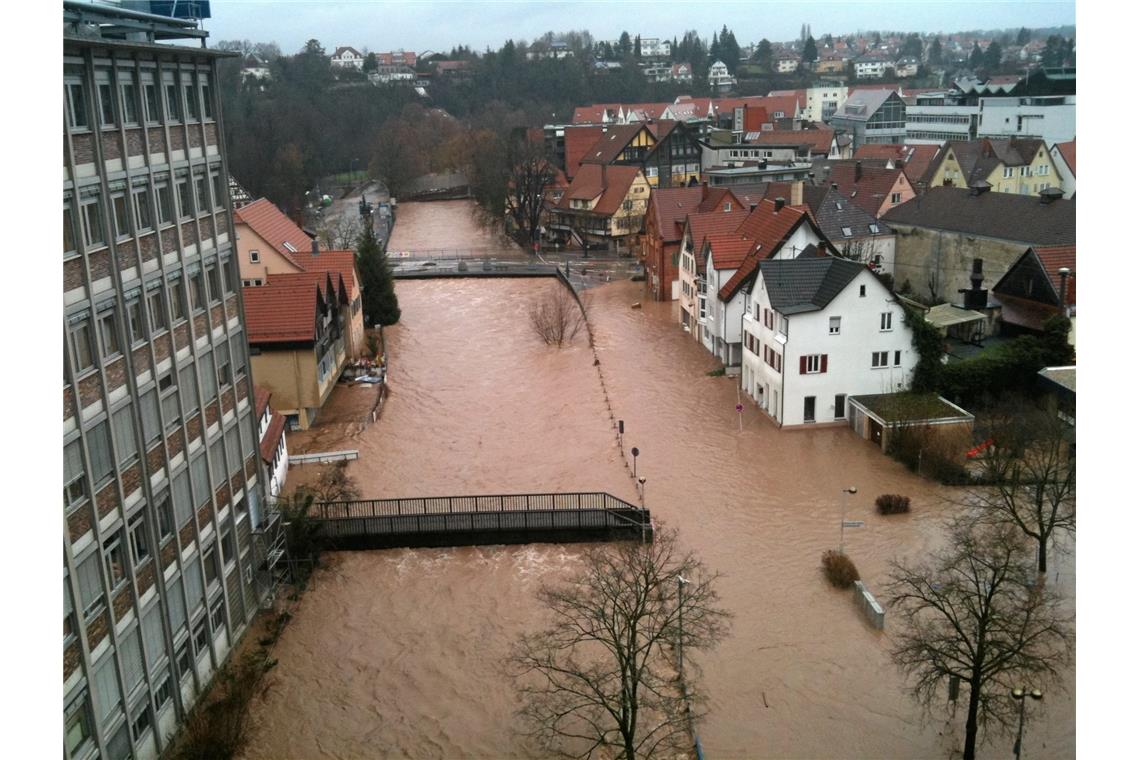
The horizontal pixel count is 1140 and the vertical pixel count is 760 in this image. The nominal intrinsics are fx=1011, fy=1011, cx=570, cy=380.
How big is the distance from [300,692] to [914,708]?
35.2 feet

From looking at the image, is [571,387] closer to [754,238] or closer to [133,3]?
[754,238]

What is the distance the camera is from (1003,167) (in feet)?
212

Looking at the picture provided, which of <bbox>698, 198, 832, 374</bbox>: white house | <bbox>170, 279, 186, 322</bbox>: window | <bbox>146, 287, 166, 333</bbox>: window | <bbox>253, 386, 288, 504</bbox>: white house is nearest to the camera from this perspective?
<bbox>146, 287, 166, 333</bbox>: window

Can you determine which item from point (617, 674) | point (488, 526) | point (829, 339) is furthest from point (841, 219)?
point (617, 674)

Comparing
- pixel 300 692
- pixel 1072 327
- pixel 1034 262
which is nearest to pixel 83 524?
pixel 300 692

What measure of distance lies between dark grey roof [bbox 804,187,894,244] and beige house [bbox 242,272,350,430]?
23.0 metres

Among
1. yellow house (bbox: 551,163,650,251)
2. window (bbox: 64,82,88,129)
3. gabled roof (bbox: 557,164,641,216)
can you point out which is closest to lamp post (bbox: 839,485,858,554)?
window (bbox: 64,82,88,129)

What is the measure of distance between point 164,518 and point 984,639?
13001 millimetres

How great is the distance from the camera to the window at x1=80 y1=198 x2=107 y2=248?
14.0 meters

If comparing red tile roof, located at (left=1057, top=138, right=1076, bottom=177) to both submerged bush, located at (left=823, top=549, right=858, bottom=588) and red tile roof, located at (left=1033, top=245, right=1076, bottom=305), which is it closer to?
red tile roof, located at (left=1033, top=245, right=1076, bottom=305)

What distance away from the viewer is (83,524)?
45.1ft

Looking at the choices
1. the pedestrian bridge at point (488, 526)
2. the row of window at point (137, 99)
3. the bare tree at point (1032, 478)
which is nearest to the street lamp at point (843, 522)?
the bare tree at point (1032, 478)

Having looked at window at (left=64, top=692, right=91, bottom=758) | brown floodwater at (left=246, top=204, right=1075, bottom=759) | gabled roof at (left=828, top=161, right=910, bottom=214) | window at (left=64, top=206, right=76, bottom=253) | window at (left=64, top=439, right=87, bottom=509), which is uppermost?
window at (left=64, top=206, right=76, bottom=253)

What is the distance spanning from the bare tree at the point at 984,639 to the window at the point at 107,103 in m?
14.2
